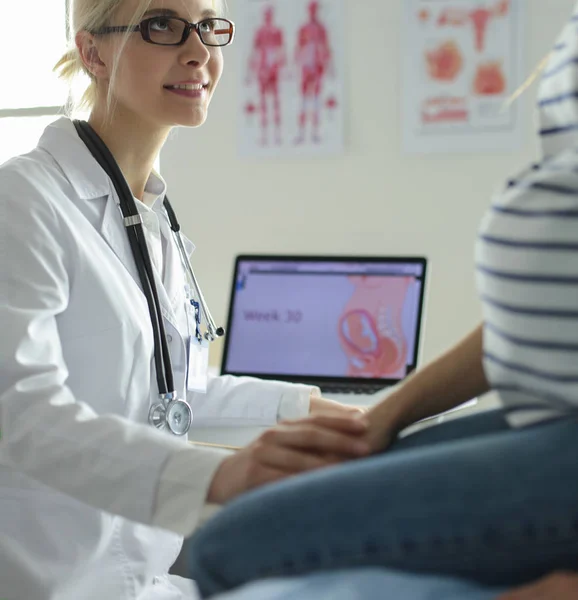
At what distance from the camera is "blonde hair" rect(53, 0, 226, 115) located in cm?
134

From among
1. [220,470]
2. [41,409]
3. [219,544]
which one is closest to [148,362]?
[41,409]

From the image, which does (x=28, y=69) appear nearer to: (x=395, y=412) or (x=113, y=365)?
(x=113, y=365)

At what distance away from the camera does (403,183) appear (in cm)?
223

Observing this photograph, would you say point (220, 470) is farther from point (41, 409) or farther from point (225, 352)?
point (225, 352)

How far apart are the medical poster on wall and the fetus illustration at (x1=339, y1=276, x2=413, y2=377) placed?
48 centimetres

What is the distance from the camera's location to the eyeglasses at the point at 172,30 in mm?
1348

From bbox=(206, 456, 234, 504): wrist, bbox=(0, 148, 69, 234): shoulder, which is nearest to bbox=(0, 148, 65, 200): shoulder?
bbox=(0, 148, 69, 234): shoulder

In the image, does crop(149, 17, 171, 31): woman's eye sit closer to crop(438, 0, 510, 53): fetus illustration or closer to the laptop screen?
the laptop screen

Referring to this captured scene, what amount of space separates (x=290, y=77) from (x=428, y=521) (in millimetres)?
1927

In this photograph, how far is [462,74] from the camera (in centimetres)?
217

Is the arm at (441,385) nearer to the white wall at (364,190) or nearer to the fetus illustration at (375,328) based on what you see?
the fetus illustration at (375,328)

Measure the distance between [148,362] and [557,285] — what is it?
0.74 m

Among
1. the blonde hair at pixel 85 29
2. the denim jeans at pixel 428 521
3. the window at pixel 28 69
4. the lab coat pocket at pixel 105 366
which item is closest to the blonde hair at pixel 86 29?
the blonde hair at pixel 85 29

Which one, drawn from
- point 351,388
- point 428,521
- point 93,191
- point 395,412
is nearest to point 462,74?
point 351,388
